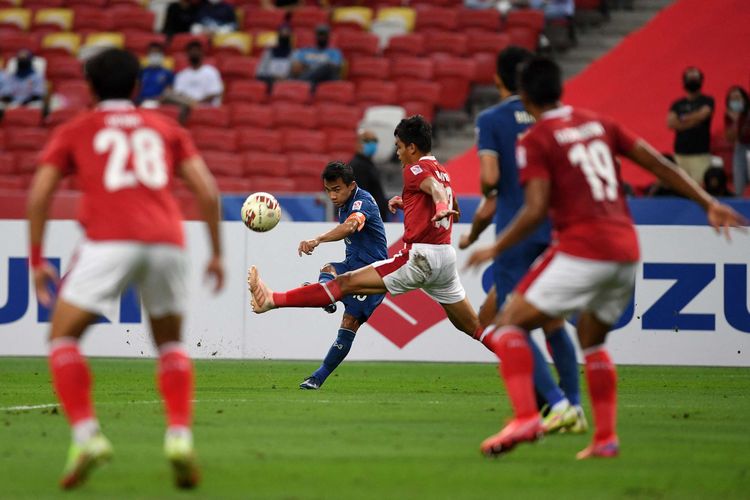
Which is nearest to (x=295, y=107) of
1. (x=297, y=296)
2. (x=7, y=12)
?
(x=7, y=12)

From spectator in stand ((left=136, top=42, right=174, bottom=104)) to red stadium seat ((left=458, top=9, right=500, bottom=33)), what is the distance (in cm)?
489

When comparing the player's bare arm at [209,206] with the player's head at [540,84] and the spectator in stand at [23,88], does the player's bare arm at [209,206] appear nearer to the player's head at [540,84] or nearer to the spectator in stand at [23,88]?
the player's head at [540,84]

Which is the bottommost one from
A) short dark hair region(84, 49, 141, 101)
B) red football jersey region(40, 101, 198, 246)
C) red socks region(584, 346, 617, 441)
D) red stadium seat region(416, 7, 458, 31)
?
red stadium seat region(416, 7, 458, 31)

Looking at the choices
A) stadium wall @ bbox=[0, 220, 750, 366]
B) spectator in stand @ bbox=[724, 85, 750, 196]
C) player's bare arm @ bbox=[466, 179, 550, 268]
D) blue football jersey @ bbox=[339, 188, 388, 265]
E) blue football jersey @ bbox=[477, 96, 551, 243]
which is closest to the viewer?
player's bare arm @ bbox=[466, 179, 550, 268]

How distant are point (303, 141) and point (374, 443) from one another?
1367 centimetres

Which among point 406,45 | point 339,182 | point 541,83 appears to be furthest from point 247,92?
point 541,83

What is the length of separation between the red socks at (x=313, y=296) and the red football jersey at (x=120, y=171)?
5275mm

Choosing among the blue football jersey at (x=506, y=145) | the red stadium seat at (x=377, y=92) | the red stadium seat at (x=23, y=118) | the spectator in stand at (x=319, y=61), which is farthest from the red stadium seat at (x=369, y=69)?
the blue football jersey at (x=506, y=145)

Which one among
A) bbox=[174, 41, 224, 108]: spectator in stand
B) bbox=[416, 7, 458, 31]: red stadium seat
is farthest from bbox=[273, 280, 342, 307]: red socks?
bbox=[416, 7, 458, 31]: red stadium seat

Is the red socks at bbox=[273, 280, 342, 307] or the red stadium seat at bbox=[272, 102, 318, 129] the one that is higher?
the red socks at bbox=[273, 280, 342, 307]

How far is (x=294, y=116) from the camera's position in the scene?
71.7 ft

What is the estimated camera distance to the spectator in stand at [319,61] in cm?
2233

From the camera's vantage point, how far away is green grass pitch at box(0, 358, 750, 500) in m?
6.36

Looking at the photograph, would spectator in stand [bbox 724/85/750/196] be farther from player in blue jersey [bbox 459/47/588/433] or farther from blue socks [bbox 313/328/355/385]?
player in blue jersey [bbox 459/47/588/433]
